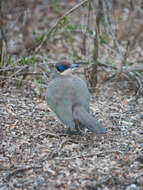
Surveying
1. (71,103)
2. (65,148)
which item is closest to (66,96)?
(71,103)

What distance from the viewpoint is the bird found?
3.56 meters

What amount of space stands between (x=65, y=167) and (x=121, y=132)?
1016 mm

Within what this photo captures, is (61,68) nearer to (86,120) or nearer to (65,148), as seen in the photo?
(86,120)

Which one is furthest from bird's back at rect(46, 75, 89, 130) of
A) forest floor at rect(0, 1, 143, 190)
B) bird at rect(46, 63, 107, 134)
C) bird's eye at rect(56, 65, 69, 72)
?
forest floor at rect(0, 1, 143, 190)

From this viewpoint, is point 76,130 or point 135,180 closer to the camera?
point 135,180

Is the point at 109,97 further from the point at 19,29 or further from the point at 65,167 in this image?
the point at 19,29

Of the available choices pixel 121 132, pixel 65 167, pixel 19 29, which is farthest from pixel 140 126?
pixel 19 29

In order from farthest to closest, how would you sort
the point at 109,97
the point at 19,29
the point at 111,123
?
the point at 19,29
the point at 109,97
the point at 111,123

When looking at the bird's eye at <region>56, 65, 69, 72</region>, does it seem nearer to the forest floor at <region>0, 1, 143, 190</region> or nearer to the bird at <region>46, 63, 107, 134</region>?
the bird at <region>46, 63, 107, 134</region>

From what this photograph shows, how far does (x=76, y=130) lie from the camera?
390 centimetres

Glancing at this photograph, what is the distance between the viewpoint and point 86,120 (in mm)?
3506

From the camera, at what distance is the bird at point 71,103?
356 centimetres

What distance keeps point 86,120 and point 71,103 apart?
28 cm

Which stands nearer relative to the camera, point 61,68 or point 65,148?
point 65,148
